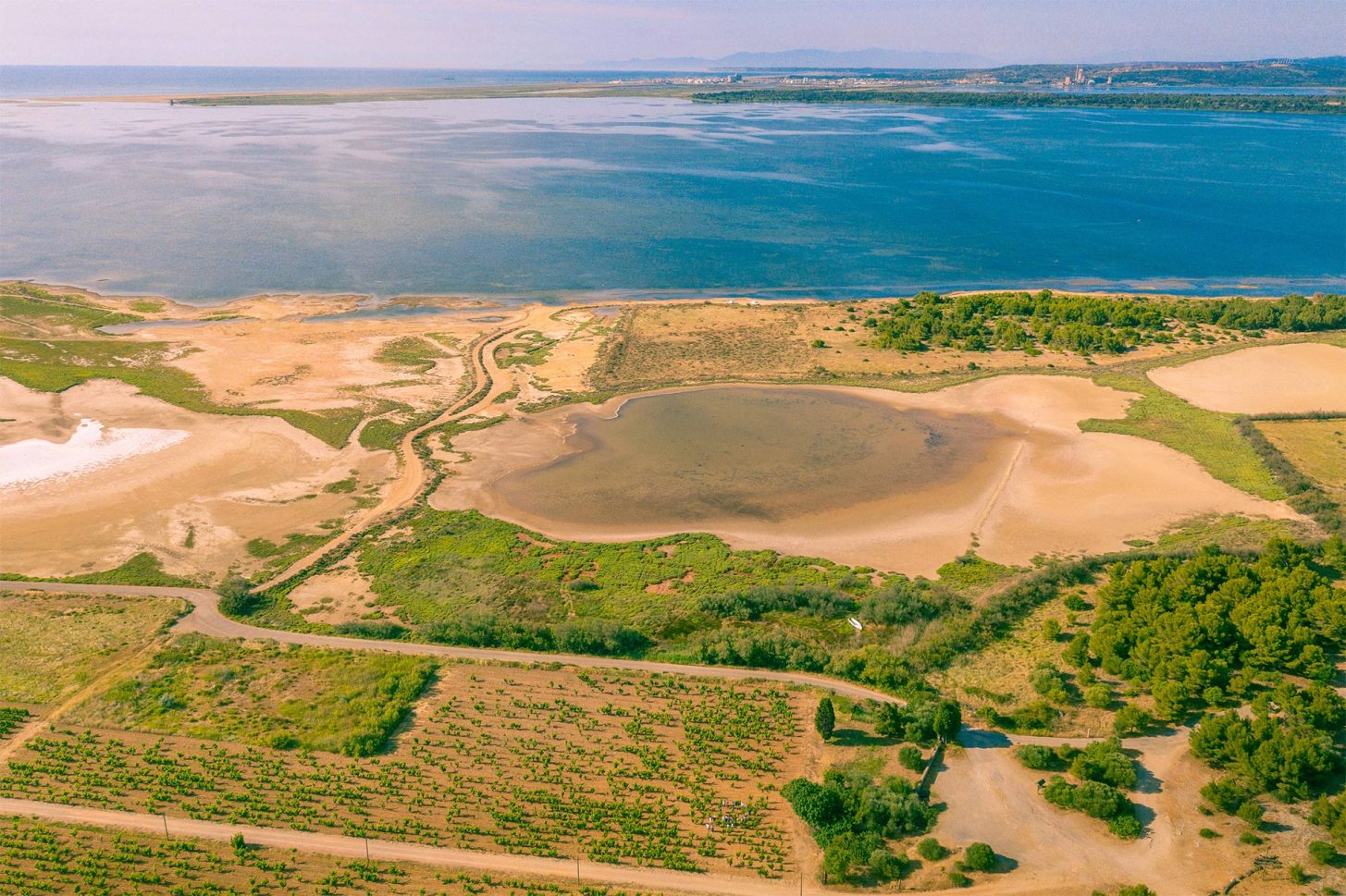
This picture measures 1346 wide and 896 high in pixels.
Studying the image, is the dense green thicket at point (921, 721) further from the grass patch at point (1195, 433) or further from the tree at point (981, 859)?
the grass patch at point (1195, 433)

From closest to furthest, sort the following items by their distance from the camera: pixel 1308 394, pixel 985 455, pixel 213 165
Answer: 1. pixel 985 455
2. pixel 1308 394
3. pixel 213 165

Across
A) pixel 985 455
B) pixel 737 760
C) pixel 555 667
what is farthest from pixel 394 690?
pixel 985 455

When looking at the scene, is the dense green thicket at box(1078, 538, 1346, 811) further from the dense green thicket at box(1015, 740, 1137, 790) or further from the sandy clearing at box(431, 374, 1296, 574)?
the sandy clearing at box(431, 374, 1296, 574)

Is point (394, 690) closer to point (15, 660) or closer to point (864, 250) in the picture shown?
point (15, 660)

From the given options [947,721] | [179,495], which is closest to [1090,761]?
[947,721]

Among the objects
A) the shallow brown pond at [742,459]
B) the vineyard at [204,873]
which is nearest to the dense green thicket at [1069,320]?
the shallow brown pond at [742,459]

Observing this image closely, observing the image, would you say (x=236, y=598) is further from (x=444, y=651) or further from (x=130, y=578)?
(x=444, y=651)
